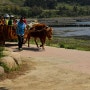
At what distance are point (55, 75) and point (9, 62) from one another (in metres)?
1.90

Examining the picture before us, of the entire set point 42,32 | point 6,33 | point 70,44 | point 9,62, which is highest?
point 9,62

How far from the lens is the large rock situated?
1446 cm

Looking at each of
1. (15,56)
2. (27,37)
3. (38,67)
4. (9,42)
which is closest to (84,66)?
(38,67)

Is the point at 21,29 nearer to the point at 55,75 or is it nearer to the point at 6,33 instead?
the point at 6,33

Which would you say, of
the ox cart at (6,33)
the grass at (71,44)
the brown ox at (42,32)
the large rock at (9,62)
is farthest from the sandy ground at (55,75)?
the grass at (71,44)

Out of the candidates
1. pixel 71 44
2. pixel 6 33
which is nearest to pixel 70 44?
pixel 71 44

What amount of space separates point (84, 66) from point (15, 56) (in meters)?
3.17

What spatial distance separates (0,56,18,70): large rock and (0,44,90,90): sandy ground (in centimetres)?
64

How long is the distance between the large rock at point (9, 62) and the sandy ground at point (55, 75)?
0.64 m

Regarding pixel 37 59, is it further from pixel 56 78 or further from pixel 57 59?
pixel 56 78

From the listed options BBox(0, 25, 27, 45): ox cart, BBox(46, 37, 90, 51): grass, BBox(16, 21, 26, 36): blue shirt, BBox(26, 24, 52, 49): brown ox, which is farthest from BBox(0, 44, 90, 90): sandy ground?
BBox(46, 37, 90, 51): grass

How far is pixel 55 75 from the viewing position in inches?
567

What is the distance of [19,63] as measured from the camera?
15.7 metres

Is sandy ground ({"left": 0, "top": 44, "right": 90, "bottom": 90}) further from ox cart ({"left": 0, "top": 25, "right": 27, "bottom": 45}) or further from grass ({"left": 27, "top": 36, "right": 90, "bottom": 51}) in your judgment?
grass ({"left": 27, "top": 36, "right": 90, "bottom": 51})
